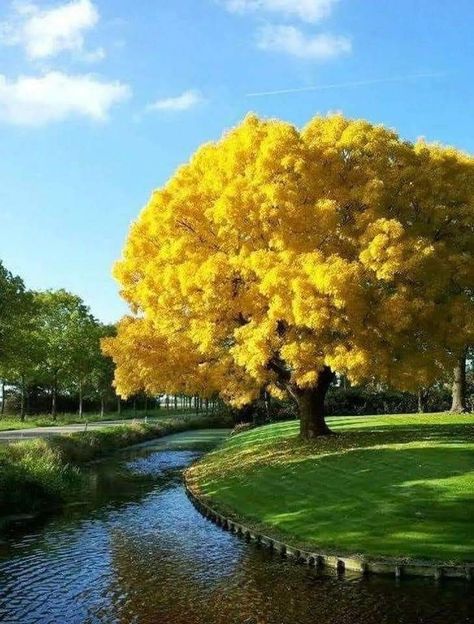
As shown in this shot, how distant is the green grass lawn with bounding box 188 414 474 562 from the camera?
1744 cm

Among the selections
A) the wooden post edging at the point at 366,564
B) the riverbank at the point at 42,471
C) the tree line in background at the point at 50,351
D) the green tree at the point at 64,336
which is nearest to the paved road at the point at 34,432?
the riverbank at the point at 42,471

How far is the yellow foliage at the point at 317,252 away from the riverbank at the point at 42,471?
6082 mm

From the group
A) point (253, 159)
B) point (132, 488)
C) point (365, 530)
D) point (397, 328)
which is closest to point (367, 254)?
point (397, 328)

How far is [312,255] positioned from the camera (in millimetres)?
24391

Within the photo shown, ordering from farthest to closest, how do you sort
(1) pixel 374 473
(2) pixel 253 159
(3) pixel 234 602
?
(2) pixel 253 159
(1) pixel 374 473
(3) pixel 234 602

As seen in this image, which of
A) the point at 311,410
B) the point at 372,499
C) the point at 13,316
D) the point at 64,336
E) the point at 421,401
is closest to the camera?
the point at 372,499

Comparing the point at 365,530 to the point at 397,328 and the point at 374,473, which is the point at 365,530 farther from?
the point at 397,328

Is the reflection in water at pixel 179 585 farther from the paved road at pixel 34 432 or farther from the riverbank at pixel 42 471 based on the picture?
the paved road at pixel 34 432

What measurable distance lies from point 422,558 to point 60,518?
13.6 meters

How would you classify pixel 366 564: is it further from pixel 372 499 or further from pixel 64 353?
pixel 64 353

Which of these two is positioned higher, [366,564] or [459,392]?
[459,392]

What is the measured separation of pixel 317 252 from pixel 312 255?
1.81ft

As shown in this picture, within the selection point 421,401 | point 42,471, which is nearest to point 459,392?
point 421,401

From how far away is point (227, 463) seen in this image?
33.1 meters
